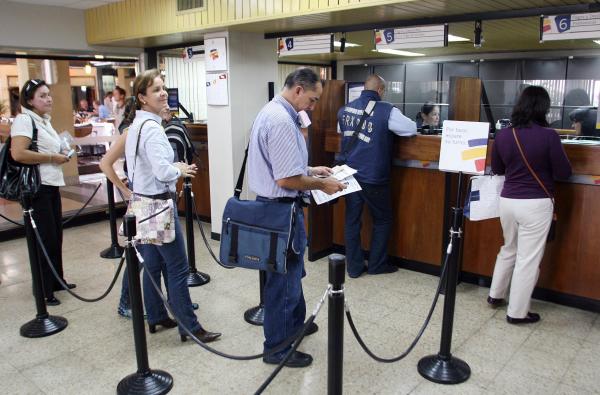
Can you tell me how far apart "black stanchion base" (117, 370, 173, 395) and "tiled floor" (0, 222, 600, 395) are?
0.07 metres

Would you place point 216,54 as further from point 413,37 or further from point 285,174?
point 285,174

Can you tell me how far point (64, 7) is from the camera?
595 cm

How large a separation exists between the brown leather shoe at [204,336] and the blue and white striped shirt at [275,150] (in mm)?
1108

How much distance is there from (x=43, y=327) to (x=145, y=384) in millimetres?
1170

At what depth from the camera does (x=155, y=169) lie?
280 centimetres

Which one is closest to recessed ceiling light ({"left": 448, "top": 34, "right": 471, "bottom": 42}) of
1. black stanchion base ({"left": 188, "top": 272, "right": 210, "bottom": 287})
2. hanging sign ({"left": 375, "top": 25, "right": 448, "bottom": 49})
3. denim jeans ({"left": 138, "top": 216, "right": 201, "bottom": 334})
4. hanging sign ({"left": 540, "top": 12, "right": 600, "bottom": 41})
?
hanging sign ({"left": 375, "top": 25, "right": 448, "bottom": 49})

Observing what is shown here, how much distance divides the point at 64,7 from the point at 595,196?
19.3 ft

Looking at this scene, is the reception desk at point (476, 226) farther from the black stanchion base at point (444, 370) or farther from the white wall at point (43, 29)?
the white wall at point (43, 29)

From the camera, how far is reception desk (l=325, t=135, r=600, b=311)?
3.53m

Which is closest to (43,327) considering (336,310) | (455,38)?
(336,310)

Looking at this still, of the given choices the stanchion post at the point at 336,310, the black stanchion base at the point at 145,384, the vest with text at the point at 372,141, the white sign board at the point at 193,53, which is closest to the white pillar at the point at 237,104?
the white sign board at the point at 193,53

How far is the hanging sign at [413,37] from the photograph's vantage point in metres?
4.18

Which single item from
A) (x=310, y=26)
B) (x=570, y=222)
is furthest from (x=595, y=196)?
(x=310, y=26)

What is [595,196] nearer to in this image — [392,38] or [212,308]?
[392,38]
